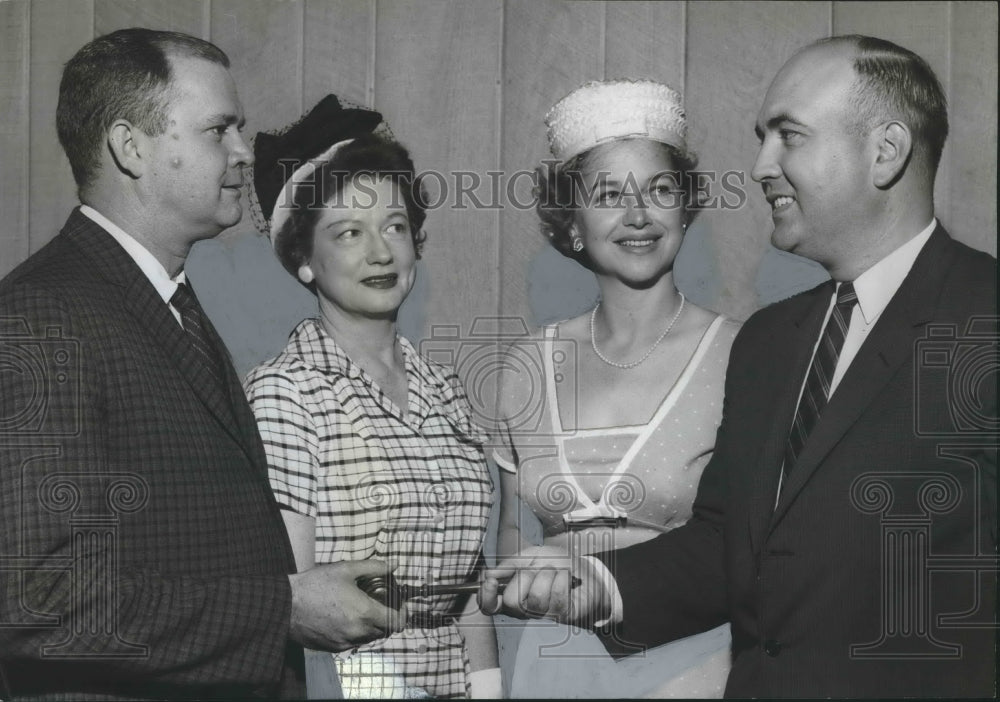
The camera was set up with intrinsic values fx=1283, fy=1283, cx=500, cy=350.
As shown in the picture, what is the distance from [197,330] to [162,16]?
3.36ft

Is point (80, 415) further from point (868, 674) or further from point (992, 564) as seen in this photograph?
point (992, 564)

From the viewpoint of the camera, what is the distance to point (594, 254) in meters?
3.42

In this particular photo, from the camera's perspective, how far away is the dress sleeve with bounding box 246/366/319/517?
325cm

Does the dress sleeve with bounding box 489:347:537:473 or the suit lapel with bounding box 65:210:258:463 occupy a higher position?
the suit lapel with bounding box 65:210:258:463

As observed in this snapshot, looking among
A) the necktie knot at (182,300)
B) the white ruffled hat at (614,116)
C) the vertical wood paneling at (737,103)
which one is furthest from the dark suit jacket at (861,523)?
the necktie knot at (182,300)

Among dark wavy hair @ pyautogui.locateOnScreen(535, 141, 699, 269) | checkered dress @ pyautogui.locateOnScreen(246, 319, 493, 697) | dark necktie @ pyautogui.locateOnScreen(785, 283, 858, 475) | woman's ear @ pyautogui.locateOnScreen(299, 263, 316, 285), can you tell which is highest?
dark wavy hair @ pyautogui.locateOnScreen(535, 141, 699, 269)

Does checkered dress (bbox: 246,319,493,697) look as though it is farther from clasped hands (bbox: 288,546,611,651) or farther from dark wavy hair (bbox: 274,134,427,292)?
dark wavy hair (bbox: 274,134,427,292)

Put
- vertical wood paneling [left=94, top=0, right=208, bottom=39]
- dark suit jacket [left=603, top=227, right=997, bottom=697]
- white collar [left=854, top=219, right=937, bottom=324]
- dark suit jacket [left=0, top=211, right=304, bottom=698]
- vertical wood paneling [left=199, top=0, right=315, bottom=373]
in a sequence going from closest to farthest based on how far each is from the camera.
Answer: dark suit jacket [left=0, top=211, right=304, bottom=698] < dark suit jacket [left=603, top=227, right=997, bottom=697] < white collar [left=854, top=219, right=937, bottom=324] < vertical wood paneling [left=199, top=0, right=315, bottom=373] < vertical wood paneling [left=94, top=0, right=208, bottom=39]

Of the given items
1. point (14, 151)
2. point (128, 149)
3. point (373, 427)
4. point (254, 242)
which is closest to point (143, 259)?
point (128, 149)

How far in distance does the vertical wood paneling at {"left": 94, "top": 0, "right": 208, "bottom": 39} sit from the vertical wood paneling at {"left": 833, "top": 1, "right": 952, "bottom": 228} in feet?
5.78

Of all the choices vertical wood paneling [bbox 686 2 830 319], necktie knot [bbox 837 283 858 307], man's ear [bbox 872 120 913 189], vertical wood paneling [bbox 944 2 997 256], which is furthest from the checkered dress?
vertical wood paneling [bbox 944 2 997 256]

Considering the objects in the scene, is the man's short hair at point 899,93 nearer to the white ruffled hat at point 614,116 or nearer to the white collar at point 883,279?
the white collar at point 883,279

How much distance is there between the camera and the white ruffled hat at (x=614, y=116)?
3.40 metres

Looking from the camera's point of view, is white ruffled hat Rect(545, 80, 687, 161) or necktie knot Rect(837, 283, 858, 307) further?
white ruffled hat Rect(545, 80, 687, 161)
